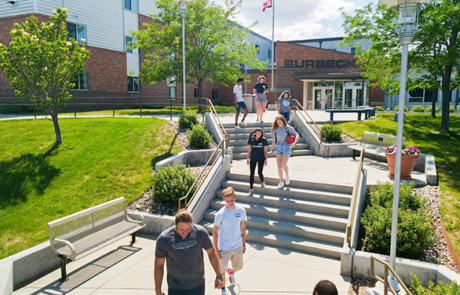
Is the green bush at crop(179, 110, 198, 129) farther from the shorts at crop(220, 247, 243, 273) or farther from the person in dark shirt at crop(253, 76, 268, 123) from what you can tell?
the shorts at crop(220, 247, 243, 273)

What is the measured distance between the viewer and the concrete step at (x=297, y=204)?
7383mm

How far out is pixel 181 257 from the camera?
356cm

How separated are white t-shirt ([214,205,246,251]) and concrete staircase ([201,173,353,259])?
2.28 m

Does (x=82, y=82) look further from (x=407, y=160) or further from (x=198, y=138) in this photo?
(x=407, y=160)

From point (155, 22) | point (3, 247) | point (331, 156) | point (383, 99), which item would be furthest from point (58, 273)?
point (383, 99)

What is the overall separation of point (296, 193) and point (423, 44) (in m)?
9.02

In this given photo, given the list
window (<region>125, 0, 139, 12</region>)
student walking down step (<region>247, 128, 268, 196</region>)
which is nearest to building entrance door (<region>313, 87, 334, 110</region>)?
window (<region>125, 0, 139, 12</region>)

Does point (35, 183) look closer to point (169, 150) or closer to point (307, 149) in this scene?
point (169, 150)

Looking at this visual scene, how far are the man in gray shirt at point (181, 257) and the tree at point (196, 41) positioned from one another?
62.8ft

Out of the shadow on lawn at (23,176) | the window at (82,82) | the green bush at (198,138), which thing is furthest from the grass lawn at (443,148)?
the window at (82,82)

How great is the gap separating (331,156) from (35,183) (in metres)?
9.67

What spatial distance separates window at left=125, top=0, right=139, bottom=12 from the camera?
27688 mm

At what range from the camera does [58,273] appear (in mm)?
6016

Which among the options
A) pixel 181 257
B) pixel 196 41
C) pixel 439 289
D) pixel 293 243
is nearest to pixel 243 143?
pixel 293 243
